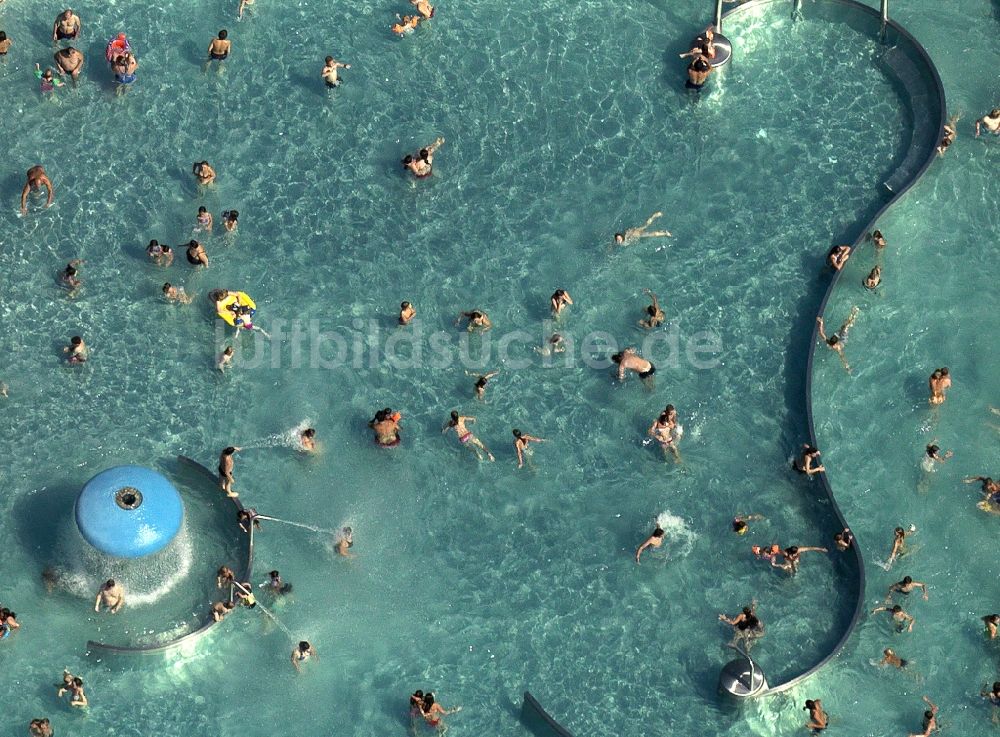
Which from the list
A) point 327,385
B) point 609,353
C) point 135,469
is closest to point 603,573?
point 609,353

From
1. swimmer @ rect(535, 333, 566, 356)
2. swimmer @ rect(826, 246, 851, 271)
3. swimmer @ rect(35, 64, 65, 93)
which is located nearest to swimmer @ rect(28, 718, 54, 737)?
swimmer @ rect(535, 333, 566, 356)

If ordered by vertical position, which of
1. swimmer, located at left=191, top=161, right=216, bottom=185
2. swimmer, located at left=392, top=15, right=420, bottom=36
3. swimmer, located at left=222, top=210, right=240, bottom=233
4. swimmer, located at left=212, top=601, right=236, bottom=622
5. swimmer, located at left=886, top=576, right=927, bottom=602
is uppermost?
swimmer, located at left=392, top=15, right=420, bottom=36

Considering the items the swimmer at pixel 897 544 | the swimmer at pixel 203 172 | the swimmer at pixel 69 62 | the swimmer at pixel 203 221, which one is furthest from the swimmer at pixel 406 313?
the swimmer at pixel 897 544

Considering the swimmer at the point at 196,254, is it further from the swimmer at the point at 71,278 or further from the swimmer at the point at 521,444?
the swimmer at the point at 521,444

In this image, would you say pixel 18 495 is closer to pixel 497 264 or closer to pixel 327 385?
pixel 327 385

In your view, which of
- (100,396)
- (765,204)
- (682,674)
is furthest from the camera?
(765,204)

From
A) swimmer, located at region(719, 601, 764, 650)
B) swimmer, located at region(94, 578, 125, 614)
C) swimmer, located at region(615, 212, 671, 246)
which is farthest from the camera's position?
swimmer, located at region(615, 212, 671, 246)

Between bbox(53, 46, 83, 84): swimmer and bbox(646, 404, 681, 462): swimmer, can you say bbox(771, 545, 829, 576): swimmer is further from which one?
bbox(53, 46, 83, 84): swimmer

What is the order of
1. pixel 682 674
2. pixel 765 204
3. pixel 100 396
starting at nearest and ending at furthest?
pixel 682 674 < pixel 100 396 < pixel 765 204
